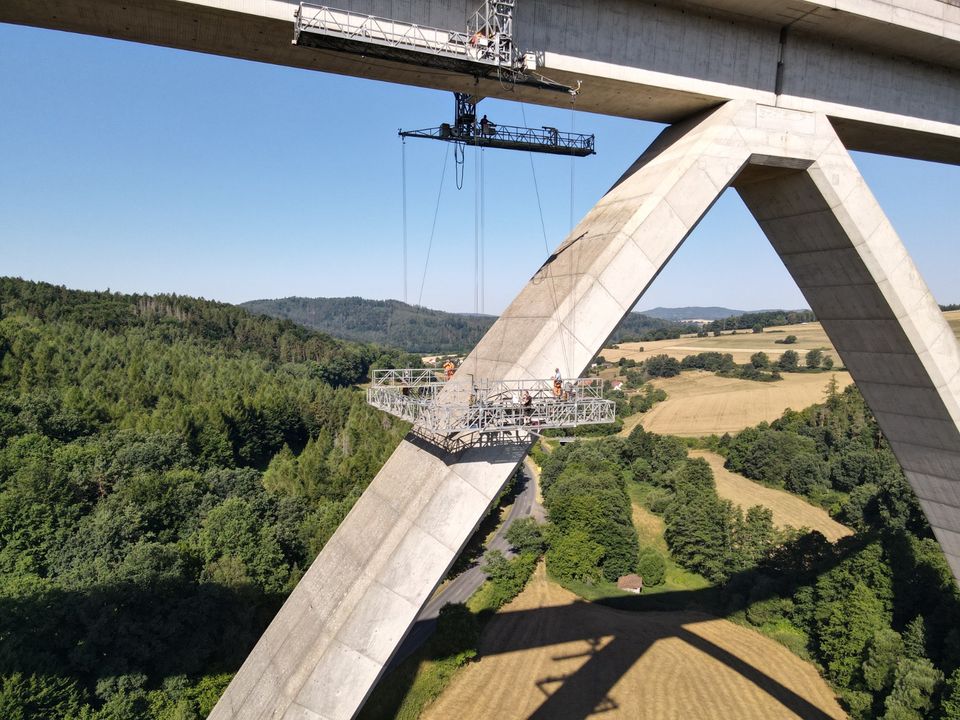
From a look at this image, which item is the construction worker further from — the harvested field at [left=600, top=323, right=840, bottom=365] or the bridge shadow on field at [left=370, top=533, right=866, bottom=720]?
the harvested field at [left=600, top=323, right=840, bottom=365]

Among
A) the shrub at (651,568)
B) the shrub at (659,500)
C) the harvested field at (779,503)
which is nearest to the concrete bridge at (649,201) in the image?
the shrub at (651,568)

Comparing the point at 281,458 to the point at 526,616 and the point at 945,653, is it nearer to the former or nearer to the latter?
the point at 526,616

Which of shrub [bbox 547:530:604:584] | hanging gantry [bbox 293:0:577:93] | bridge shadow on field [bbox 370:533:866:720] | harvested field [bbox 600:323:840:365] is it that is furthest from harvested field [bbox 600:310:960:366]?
hanging gantry [bbox 293:0:577:93]

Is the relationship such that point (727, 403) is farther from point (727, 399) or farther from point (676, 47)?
point (676, 47)

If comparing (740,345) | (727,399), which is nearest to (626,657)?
(727,399)

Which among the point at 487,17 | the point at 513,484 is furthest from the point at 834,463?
the point at 487,17

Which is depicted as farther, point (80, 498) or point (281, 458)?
point (281, 458)
